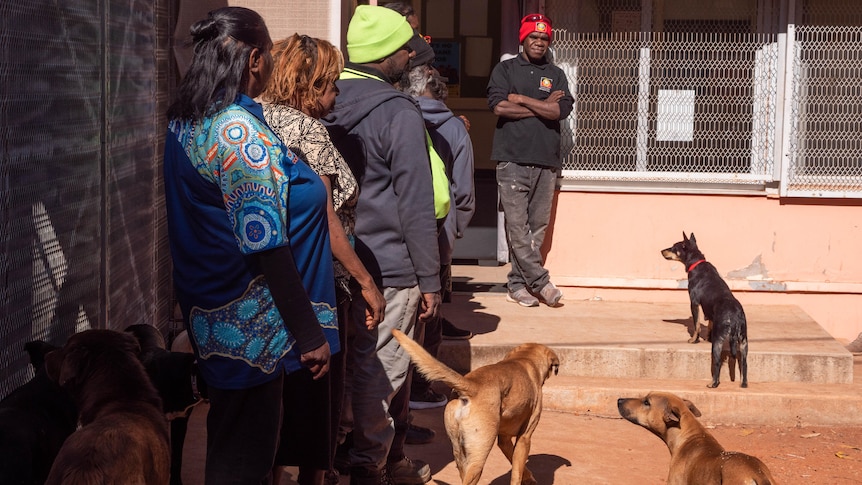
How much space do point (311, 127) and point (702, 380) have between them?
4.56 meters

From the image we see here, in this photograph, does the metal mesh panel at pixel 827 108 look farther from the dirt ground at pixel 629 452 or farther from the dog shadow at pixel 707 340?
the dirt ground at pixel 629 452

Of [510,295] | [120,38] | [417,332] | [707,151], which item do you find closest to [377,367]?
[417,332]

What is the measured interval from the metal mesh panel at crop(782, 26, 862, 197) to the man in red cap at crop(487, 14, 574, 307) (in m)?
2.15

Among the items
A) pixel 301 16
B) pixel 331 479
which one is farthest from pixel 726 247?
pixel 331 479

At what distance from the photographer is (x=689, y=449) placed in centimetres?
503

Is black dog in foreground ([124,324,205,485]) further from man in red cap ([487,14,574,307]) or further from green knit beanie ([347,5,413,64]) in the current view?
man in red cap ([487,14,574,307])

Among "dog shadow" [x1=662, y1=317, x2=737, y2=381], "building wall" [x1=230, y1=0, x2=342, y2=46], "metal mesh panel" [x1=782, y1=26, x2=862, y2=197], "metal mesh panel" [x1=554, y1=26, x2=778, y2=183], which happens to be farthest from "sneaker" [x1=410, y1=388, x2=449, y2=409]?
"metal mesh panel" [x1=782, y1=26, x2=862, y2=197]

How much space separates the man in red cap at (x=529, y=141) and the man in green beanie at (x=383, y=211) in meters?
3.89

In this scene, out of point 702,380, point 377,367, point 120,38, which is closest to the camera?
point 377,367

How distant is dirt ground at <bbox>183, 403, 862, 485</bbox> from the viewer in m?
5.93

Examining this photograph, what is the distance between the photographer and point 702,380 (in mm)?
7656

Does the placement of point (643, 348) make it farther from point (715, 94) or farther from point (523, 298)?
point (715, 94)

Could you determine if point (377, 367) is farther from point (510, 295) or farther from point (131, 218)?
point (510, 295)

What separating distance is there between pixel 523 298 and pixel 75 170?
485 centimetres
